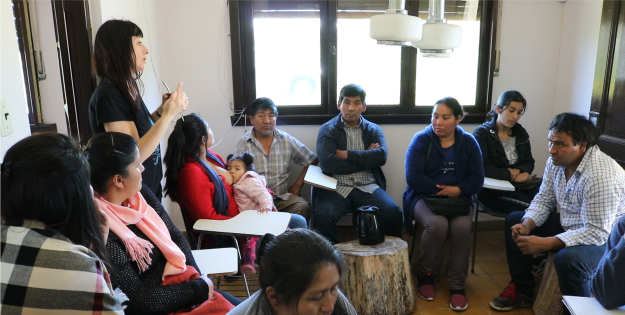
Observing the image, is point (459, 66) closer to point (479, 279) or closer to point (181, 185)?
point (479, 279)

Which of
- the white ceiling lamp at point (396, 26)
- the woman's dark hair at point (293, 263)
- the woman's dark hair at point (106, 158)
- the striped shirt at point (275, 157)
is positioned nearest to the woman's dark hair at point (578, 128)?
the white ceiling lamp at point (396, 26)

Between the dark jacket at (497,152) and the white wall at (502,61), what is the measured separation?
43cm

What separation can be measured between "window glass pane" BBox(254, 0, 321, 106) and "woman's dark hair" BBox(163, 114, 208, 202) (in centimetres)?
111

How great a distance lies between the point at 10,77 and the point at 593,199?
8.08 feet

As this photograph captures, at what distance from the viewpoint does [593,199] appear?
82.0 inches

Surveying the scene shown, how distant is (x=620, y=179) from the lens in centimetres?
209

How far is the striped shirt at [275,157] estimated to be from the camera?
10.3 feet

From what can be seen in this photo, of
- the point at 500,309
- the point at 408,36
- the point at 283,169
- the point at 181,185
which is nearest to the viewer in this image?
the point at 408,36

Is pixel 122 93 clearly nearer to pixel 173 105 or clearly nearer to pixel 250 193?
pixel 173 105

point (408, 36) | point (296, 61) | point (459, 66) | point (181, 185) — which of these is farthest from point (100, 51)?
point (459, 66)

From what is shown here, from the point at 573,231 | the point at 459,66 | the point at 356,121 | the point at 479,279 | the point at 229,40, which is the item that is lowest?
the point at 479,279

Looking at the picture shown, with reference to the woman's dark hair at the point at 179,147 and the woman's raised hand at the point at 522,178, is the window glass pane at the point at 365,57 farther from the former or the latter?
the woman's dark hair at the point at 179,147

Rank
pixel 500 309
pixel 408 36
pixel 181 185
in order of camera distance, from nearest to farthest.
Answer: pixel 408 36 < pixel 181 185 < pixel 500 309

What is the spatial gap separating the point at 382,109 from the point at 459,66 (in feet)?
2.31
